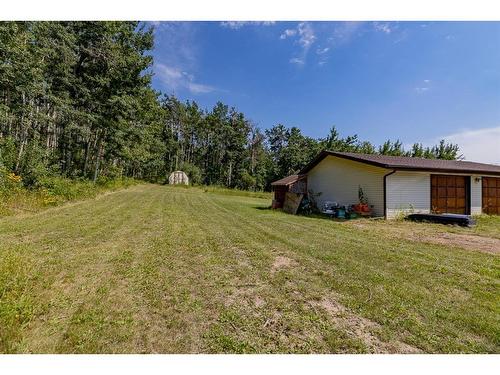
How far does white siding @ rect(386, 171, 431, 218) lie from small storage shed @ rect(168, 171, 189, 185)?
32.1m

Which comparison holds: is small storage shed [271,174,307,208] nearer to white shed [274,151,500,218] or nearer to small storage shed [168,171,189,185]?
white shed [274,151,500,218]

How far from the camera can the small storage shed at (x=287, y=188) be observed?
1665cm

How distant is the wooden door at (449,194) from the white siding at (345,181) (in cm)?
310

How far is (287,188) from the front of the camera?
17.0 m

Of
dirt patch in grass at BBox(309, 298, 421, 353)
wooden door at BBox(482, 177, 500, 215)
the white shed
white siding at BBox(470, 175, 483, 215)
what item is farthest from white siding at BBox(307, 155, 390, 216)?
dirt patch in grass at BBox(309, 298, 421, 353)


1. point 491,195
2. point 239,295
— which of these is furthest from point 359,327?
point 491,195

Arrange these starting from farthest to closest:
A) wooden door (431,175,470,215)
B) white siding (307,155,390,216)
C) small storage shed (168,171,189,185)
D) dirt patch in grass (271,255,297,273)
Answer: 1. small storage shed (168,171,189,185)
2. wooden door (431,175,470,215)
3. white siding (307,155,390,216)
4. dirt patch in grass (271,255,297,273)

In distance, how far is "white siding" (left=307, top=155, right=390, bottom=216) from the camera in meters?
12.2

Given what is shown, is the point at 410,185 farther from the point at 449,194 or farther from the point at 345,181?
the point at 345,181

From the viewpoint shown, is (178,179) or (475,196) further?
(178,179)

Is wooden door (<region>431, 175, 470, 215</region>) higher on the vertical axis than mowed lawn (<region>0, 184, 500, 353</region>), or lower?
higher

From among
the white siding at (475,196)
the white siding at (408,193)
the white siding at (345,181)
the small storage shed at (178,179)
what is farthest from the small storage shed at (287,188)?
the small storage shed at (178,179)

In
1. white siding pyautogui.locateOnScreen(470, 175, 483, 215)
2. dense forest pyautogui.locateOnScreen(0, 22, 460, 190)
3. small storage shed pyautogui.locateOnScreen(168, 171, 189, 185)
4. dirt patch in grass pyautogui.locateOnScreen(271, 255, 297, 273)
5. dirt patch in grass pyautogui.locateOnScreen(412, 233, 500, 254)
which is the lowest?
dirt patch in grass pyautogui.locateOnScreen(412, 233, 500, 254)

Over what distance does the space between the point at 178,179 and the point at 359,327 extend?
3882 cm
